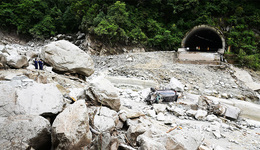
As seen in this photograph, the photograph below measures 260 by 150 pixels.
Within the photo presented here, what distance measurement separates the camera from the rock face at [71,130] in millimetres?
1968

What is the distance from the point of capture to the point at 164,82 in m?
8.95

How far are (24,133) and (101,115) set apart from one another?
1.33 m

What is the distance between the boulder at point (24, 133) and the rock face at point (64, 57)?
3353 mm

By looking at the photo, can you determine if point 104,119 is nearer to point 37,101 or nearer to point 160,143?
point 160,143

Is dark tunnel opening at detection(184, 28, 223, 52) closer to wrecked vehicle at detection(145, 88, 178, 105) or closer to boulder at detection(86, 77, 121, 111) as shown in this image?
wrecked vehicle at detection(145, 88, 178, 105)

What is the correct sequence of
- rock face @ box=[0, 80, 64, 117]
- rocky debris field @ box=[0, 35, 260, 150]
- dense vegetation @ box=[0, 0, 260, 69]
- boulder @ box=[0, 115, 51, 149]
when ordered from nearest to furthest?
boulder @ box=[0, 115, 51, 149] < rocky debris field @ box=[0, 35, 260, 150] < rock face @ box=[0, 80, 64, 117] < dense vegetation @ box=[0, 0, 260, 69]

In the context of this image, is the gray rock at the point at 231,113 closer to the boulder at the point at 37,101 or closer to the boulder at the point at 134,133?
the boulder at the point at 134,133

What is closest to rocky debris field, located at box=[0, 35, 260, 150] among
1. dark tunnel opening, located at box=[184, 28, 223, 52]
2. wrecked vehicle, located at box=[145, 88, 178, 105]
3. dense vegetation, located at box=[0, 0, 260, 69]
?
wrecked vehicle, located at box=[145, 88, 178, 105]

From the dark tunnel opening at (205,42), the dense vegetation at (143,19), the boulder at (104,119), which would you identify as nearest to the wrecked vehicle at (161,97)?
the boulder at (104,119)

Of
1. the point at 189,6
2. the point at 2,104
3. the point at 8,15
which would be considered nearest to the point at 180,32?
the point at 189,6

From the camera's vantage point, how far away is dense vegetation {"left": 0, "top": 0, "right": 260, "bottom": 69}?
15.6 m

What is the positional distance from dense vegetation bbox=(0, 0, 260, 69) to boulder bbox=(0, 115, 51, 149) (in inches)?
549

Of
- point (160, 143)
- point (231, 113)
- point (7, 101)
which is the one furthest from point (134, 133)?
point (231, 113)

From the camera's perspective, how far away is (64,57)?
204 inches
